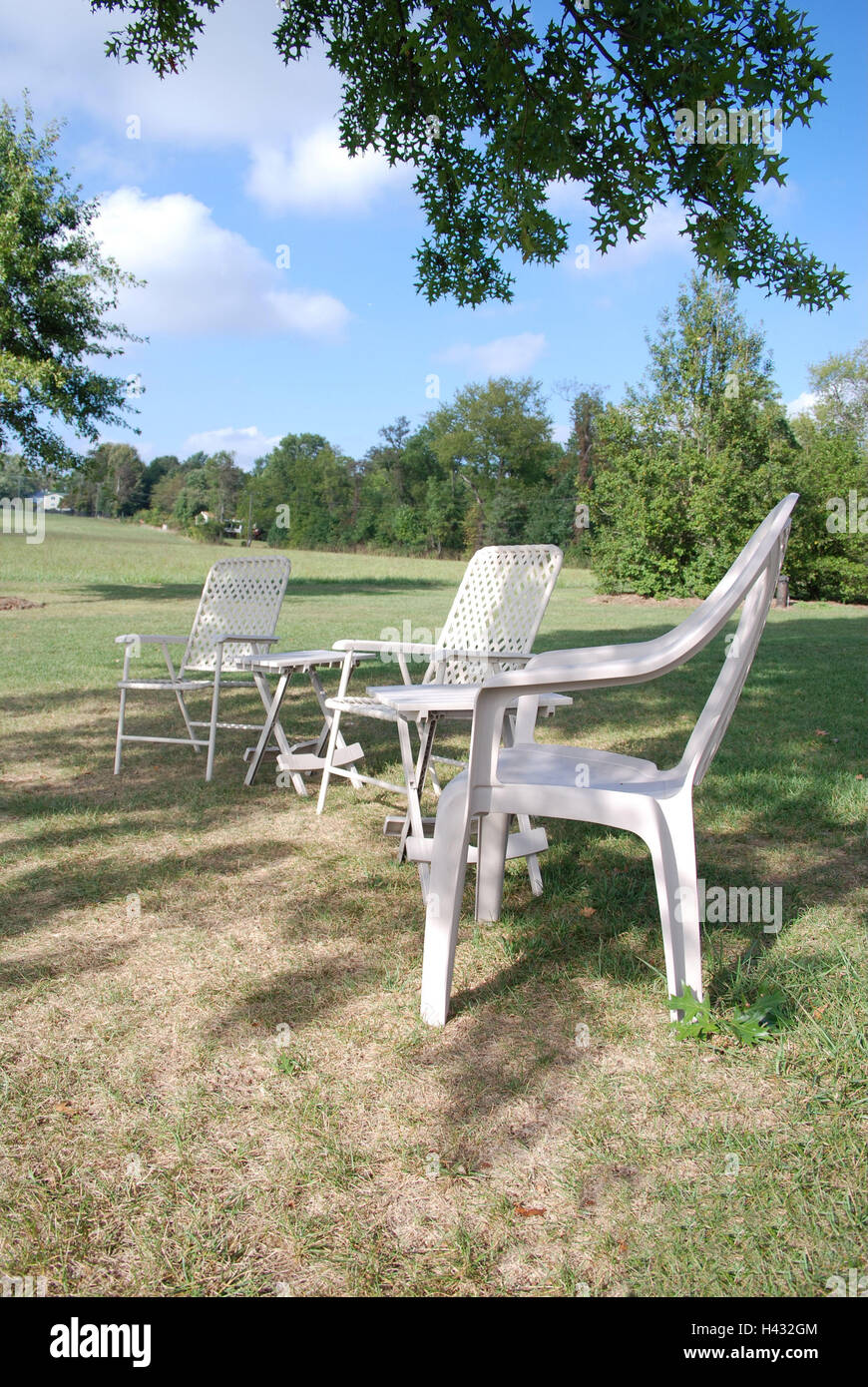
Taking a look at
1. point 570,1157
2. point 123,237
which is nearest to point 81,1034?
point 570,1157

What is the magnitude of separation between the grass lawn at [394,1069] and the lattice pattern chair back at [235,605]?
1438 mm

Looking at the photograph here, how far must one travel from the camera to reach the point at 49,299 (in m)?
15.4

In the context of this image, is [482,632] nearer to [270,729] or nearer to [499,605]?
[499,605]

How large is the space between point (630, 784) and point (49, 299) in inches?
633

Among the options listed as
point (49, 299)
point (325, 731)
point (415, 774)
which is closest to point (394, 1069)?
point (415, 774)

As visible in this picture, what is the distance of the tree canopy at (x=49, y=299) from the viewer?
49.9 feet

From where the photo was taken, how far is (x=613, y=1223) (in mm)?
1649

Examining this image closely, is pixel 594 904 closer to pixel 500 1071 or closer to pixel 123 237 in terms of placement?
pixel 500 1071

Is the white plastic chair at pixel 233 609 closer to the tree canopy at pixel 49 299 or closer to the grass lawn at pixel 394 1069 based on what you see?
the grass lawn at pixel 394 1069

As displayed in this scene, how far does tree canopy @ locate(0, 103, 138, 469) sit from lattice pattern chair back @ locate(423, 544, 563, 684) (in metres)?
12.1

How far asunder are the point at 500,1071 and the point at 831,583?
21.5 m

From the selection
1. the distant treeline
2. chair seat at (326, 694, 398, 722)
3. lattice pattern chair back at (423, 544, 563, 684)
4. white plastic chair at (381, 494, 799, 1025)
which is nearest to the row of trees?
the distant treeline

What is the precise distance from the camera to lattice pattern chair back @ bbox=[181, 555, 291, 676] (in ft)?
18.9

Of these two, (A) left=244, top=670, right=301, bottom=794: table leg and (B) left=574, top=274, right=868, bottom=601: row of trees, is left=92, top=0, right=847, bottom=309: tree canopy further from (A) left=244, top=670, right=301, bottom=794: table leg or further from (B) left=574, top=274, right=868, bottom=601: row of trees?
(B) left=574, top=274, right=868, bottom=601: row of trees
